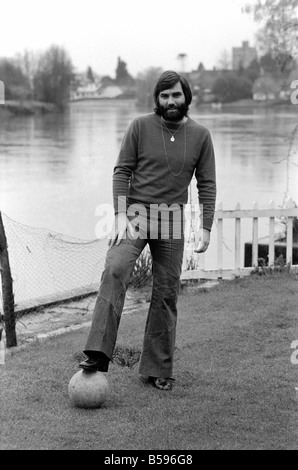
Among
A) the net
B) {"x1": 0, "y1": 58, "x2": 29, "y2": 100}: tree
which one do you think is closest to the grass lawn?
the net

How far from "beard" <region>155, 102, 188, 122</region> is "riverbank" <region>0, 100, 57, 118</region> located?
7447 cm

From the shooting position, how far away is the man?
547cm

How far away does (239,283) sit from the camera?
1020 cm

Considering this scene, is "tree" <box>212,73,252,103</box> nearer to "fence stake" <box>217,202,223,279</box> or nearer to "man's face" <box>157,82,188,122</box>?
"fence stake" <box>217,202,223,279</box>

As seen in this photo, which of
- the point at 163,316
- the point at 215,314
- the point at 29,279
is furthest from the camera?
the point at 29,279

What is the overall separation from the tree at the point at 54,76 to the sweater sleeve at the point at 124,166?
82.1 meters

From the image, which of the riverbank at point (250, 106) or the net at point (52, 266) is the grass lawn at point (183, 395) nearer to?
the net at point (52, 266)

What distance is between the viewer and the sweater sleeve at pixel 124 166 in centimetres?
553

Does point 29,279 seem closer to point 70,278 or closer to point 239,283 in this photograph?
point 70,278

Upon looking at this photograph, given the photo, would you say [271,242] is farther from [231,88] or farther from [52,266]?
[231,88]

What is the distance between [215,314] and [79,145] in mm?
40916

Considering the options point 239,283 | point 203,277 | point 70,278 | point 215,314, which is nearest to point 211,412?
point 215,314

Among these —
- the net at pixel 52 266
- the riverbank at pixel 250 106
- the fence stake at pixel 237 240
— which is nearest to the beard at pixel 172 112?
the fence stake at pixel 237 240

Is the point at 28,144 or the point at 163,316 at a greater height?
the point at 163,316
